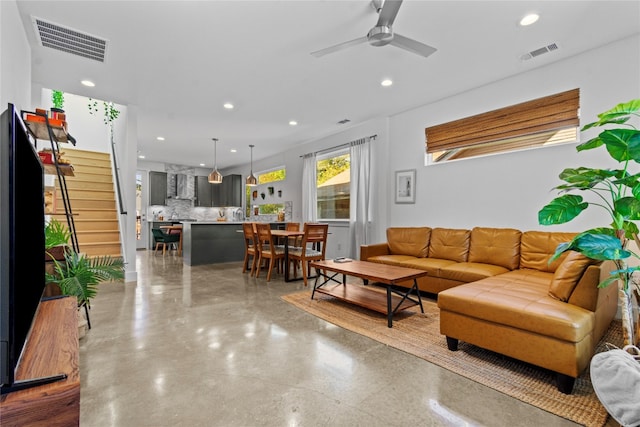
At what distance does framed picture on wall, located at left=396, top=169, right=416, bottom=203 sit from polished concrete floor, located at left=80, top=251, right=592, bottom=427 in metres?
2.77

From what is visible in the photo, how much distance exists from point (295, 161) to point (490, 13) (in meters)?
5.57

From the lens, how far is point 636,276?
2807mm

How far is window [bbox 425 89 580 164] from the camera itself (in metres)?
3.40

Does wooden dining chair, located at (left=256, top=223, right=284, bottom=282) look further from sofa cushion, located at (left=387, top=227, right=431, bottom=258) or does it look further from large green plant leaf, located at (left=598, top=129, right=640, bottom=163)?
large green plant leaf, located at (left=598, top=129, right=640, bottom=163)

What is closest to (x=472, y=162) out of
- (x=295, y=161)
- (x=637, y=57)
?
(x=637, y=57)

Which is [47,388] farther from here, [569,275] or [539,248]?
[539,248]

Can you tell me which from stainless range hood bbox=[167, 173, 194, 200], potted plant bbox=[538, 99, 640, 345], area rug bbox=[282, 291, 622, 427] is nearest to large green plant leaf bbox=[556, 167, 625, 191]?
potted plant bbox=[538, 99, 640, 345]

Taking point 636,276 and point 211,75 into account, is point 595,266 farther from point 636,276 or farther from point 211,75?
point 211,75

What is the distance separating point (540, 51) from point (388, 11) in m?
2.10

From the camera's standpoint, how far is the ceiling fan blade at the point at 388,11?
6.90 ft

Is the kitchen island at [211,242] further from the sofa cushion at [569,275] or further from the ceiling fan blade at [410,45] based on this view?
the sofa cushion at [569,275]

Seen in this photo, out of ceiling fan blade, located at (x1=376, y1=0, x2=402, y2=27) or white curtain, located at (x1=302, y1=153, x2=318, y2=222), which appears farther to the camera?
white curtain, located at (x1=302, y1=153, x2=318, y2=222)

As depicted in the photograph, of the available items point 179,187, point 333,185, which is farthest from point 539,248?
point 179,187

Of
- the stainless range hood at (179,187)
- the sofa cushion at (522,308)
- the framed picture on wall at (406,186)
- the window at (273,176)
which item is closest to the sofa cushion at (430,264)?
the sofa cushion at (522,308)
